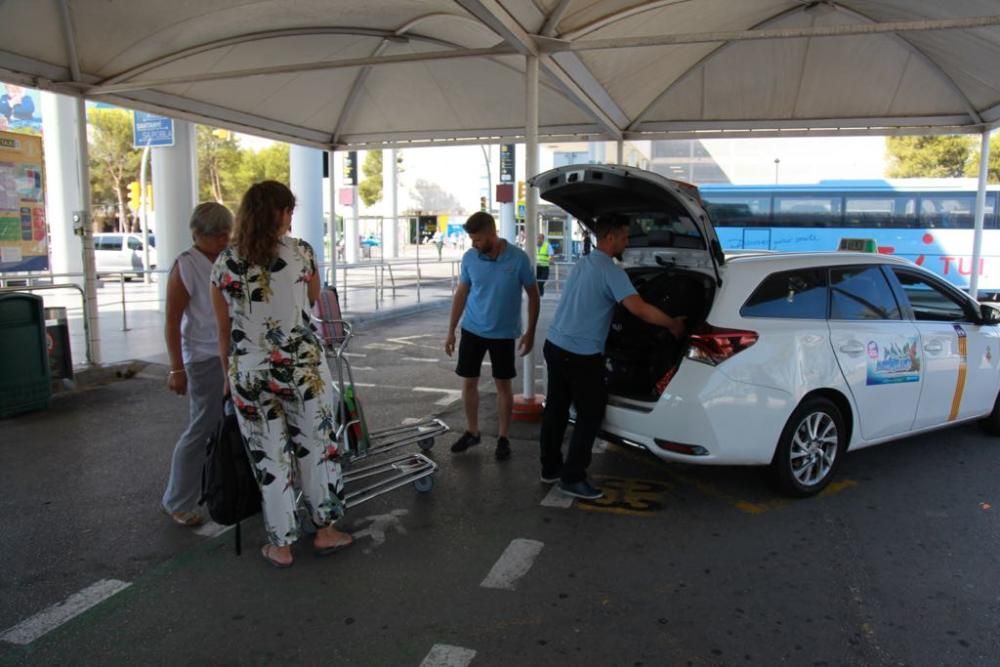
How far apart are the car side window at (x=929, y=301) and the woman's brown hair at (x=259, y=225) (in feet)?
13.9

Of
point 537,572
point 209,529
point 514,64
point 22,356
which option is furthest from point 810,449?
point 22,356

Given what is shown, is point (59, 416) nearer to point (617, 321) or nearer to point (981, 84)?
point (617, 321)

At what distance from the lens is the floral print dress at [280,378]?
3.48 metres

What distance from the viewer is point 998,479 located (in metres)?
5.15

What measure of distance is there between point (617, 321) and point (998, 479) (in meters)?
2.91

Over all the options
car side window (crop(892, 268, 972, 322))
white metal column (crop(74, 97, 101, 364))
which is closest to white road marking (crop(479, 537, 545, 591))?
car side window (crop(892, 268, 972, 322))

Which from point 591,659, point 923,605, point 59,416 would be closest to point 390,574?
point 591,659

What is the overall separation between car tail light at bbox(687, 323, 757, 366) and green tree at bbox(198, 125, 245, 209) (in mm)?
48550

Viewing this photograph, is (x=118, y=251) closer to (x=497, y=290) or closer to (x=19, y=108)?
(x=19, y=108)

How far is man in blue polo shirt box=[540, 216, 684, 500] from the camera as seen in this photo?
14.6 feet

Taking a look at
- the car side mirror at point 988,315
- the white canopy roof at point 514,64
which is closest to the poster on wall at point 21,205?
the white canopy roof at point 514,64

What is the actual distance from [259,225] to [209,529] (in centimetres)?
195

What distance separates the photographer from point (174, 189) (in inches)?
551

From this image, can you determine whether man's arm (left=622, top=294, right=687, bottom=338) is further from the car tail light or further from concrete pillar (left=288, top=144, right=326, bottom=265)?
concrete pillar (left=288, top=144, right=326, bottom=265)
